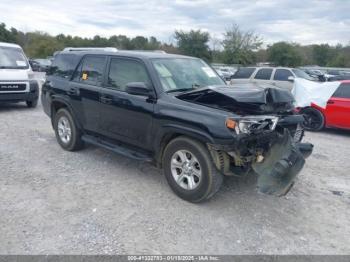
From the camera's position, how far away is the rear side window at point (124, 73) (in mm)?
4359

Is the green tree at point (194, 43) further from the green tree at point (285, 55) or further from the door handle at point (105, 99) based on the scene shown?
the door handle at point (105, 99)

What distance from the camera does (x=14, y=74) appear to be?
→ 30.9 feet

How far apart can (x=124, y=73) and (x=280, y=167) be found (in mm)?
2637

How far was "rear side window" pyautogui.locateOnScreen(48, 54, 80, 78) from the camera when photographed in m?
5.51

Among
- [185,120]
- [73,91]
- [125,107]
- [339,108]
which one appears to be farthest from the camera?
[339,108]

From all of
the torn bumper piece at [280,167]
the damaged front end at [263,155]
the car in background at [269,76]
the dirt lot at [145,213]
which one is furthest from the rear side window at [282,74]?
the torn bumper piece at [280,167]

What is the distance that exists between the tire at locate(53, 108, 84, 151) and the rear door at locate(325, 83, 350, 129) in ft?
21.1

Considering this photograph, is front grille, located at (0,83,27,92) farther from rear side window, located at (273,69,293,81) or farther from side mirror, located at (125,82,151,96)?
rear side window, located at (273,69,293,81)

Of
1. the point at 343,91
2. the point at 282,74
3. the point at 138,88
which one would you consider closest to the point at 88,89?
the point at 138,88

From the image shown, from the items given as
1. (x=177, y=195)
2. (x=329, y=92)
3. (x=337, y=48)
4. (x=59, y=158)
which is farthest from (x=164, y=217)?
(x=337, y=48)

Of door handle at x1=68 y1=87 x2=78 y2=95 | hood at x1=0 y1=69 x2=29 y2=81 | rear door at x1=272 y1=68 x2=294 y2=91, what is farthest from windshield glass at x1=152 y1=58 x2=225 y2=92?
rear door at x1=272 y1=68 x2=294 y2=91

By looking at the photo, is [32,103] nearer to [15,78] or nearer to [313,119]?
[15,78]

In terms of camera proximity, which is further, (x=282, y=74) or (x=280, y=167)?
(x=282, y=74)

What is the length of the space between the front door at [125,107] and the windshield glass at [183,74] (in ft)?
0.79
